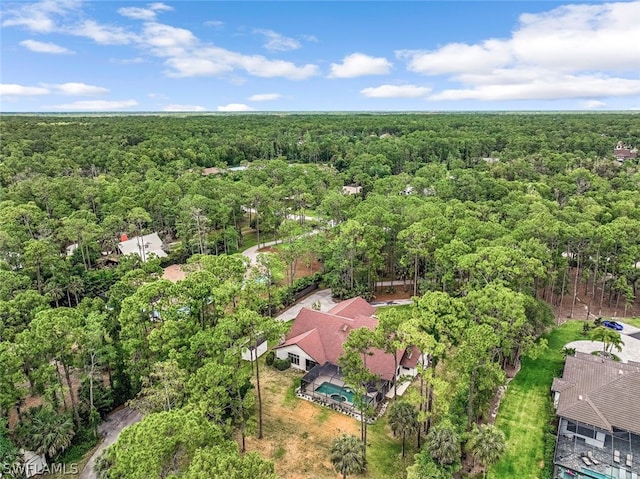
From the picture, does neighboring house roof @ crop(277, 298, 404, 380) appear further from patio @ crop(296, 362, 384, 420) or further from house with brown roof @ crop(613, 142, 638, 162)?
house with brown roof @ crop(613, 142, 638, 162)

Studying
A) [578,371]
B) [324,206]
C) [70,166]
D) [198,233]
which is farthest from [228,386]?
[70,166]

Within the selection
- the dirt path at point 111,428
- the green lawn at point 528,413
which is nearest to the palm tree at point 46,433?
the dirt path at point 111,428

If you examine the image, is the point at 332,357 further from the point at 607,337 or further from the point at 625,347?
Result: the point at 625,347

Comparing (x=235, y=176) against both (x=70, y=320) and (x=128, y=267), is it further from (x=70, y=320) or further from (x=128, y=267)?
(x=70, y=320)

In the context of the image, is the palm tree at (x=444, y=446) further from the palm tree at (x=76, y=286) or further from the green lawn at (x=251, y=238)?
the green lawn at (x=251, y=238)

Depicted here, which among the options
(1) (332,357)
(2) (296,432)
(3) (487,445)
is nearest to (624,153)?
(1) (332,357)

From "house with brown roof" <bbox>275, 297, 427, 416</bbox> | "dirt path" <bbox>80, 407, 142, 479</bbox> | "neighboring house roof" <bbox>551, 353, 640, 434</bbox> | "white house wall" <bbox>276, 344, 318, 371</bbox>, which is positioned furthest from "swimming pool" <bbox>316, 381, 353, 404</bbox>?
"neighboring house roof" <bbox>551, 353, 640, 434</bbox>
